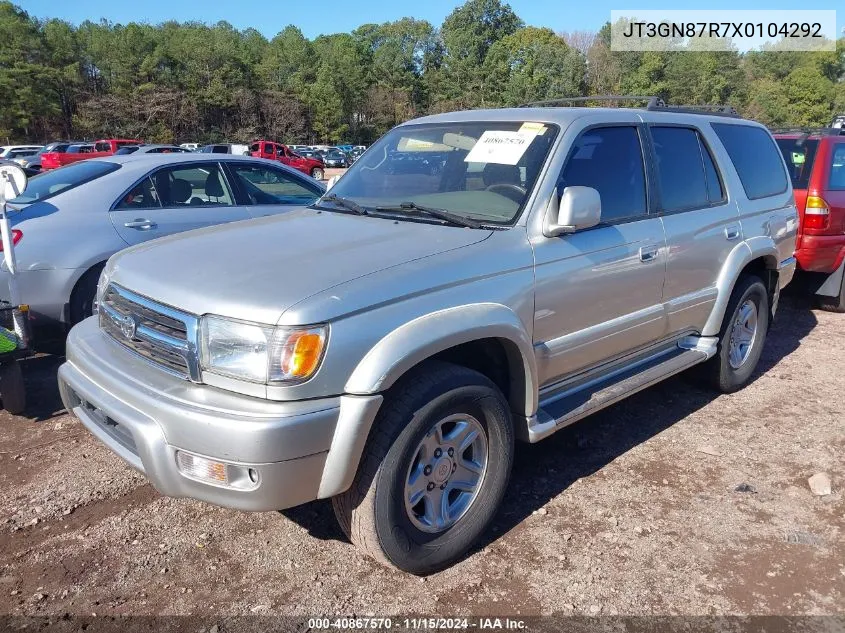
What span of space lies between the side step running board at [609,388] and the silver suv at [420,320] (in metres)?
0.01

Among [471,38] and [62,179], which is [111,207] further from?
[471,38]

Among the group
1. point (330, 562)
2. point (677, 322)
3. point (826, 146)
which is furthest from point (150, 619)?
point (826, 146)

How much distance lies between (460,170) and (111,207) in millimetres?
3223

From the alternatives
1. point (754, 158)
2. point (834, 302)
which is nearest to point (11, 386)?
point (754, 158)

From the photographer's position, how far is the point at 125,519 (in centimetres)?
332

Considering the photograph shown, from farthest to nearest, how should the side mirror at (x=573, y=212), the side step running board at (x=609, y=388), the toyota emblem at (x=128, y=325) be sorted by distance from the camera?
1. the side step running board at (x=609, y=388)
2. the side mirror at (x=573, y=212)
3. the toyota emblem at (x=128, y=325)

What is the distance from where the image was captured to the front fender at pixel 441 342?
2498 millimetres

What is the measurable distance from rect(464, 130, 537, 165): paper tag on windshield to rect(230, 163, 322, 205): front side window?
3194mm

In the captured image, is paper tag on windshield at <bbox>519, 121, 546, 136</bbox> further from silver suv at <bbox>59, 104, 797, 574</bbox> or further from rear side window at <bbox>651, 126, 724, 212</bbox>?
rear side window at <bbox>651, 126, 724, 212</bbox>

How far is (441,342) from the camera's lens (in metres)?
2.71

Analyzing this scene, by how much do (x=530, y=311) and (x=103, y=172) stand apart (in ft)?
14.2

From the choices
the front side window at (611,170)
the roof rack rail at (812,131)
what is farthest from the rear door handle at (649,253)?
the roof rack rail at (812,131)

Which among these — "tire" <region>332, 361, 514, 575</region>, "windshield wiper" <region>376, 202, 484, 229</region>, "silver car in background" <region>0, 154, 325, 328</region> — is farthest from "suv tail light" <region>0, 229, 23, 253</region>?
"tire" <region>332, 361, 514, 575</region>

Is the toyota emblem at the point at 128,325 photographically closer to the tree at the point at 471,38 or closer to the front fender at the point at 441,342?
the front fender at the point at 441,342
